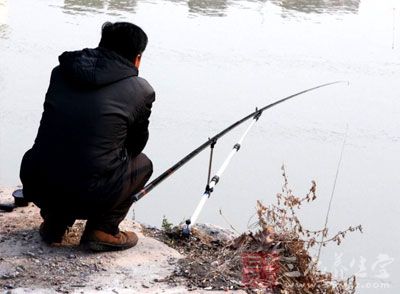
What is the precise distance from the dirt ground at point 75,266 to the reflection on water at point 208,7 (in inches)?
291

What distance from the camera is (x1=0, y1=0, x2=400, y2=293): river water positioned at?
198 inches

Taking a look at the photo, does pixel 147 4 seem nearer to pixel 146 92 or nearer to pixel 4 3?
pixel 4 3

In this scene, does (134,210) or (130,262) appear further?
(134,210)

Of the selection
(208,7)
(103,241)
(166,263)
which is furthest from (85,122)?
(208,7)

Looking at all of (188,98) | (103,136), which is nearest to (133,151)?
(103,136)

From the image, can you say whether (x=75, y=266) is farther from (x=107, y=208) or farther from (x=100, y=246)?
(x=107, y=208)

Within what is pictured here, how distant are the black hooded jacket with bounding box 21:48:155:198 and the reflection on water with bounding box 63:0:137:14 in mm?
7008

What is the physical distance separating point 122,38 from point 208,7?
793 cm

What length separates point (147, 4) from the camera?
1061 centimetres

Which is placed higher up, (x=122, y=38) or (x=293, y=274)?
(x=122, y=38)

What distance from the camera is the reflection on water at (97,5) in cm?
1015

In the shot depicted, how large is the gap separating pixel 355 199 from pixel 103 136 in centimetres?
266

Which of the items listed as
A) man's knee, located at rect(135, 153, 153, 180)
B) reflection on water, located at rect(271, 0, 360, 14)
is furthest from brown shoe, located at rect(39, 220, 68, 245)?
reflection on water, located at rect(271, 0, 360, 14)

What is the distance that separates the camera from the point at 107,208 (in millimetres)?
3281
